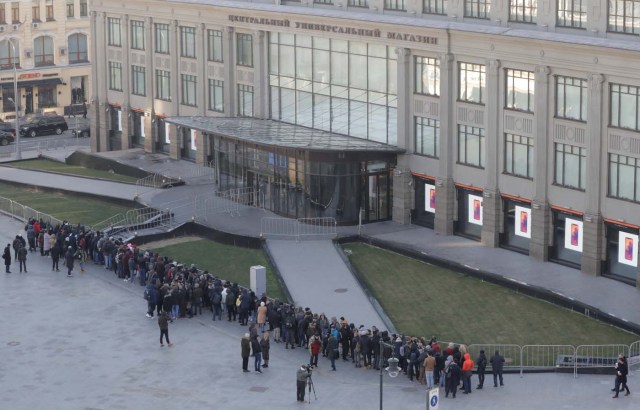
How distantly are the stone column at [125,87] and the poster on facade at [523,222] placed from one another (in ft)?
121

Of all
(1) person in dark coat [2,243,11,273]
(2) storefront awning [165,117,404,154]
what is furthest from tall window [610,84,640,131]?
(1) person in dark coat [2,243,11,273]

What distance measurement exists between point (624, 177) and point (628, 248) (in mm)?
3166

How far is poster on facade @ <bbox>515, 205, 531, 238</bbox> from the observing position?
74625mm

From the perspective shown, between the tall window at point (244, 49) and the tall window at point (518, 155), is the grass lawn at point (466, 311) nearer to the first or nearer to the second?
the tall window at point (518, 155)

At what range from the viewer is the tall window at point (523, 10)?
7288 centimetres

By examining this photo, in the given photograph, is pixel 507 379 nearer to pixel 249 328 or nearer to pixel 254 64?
pixel 249 328

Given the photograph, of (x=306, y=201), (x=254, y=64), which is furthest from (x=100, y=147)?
(x=306, y=201)

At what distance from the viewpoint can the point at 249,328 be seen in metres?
62.4

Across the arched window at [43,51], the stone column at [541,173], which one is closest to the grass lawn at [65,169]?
the arched window at [43,51]

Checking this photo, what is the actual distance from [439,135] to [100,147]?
35.9 meters

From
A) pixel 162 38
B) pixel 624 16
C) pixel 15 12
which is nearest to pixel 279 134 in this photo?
pixel 162 38

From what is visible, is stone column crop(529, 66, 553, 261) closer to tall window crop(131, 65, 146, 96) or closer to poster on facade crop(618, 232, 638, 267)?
poster on facade crop(618, 232, 638, 267)

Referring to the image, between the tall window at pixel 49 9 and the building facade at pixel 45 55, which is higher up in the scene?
the tall window at pixel 49 9

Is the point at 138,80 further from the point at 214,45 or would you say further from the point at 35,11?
the point at 35,11
